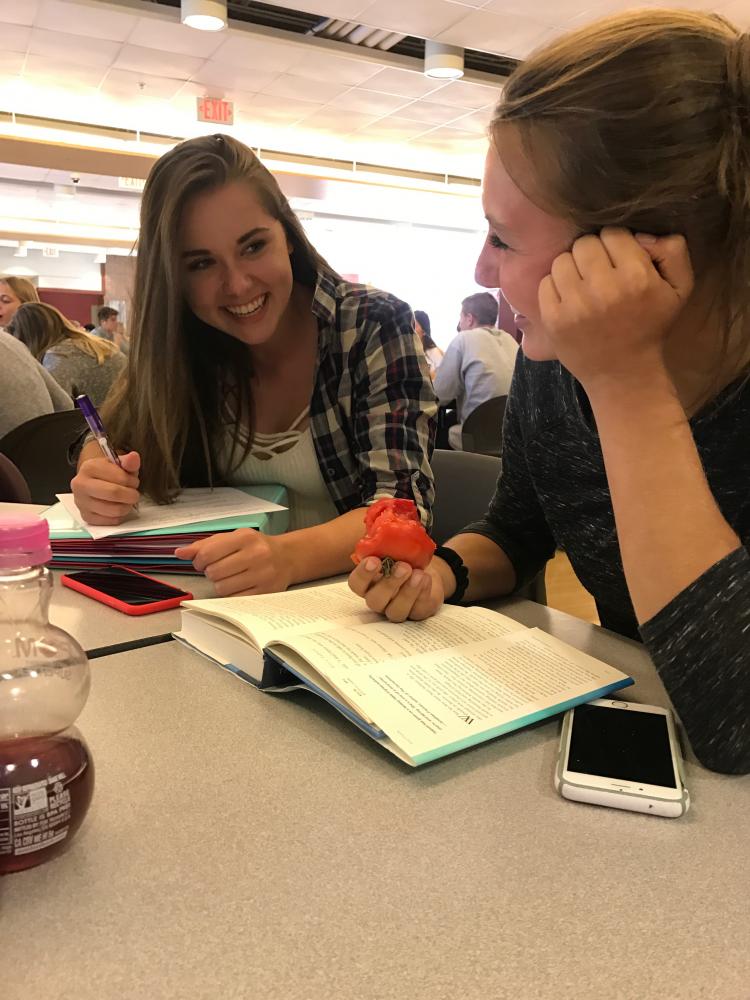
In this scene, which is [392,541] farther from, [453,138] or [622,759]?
[453,138]

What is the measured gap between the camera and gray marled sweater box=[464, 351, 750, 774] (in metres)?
0.63

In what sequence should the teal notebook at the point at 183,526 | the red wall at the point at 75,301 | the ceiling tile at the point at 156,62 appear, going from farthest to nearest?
1. the red wall at the point at 75,301
2. the ceiling tile at the point at 156,62
3. the teal notebook at the point at 183,526

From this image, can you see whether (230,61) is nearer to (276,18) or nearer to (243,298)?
(276,18)

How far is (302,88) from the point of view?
600 cm

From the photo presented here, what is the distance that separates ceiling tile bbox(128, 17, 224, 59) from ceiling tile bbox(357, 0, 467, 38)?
1.05 meters

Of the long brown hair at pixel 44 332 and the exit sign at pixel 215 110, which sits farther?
the exit sign at pixel 215 110

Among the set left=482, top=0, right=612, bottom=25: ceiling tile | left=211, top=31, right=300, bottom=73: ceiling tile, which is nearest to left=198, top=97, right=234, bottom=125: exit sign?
left=211, top=31, right=300, bottom=73: ceiling tile

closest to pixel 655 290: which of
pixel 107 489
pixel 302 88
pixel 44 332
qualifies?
pixel 107 489

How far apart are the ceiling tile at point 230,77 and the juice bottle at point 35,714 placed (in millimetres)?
5830

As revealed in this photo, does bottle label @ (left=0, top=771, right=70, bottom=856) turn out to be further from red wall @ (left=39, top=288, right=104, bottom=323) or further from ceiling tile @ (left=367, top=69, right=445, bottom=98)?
red wall @ (left=39, top=288, right=104, bottom=323)

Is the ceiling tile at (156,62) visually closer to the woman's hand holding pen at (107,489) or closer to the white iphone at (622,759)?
the woman's hand holding pen at (107,489)

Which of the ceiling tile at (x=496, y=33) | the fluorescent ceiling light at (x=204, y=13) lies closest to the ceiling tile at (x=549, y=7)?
the ceiling tile at (x=496, y=33)

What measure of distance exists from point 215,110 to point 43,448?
5055mm

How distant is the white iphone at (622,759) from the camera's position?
0.57 meters
